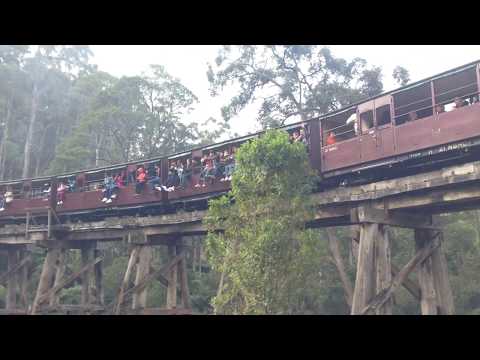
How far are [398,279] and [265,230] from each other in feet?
9.94

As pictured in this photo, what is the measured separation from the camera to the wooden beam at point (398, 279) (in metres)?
9.65

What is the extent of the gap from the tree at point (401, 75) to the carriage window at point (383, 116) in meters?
14.4

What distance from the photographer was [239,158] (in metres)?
10.3

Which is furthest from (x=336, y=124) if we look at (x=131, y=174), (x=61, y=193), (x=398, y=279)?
(x=61, y=193)

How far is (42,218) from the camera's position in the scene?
20453 millimetres

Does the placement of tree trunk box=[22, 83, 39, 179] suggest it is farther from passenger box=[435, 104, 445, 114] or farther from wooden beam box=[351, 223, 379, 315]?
passenger box=[435, 104, 445, 114]

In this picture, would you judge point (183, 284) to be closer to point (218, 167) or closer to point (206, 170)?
point (206, 170)

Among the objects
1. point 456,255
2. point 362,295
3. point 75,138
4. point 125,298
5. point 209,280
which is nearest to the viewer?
point 362,295

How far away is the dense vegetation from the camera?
9.39m

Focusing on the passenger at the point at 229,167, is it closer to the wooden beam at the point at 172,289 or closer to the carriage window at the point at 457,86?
the wooden beam at the point at 172,289

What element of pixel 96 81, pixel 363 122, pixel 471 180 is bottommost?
pixel 471 180

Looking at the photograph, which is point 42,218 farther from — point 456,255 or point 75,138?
point 456,255
